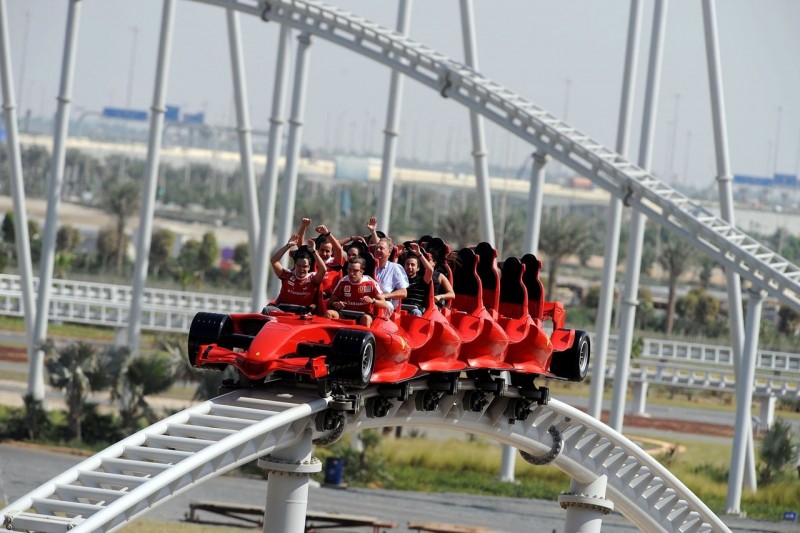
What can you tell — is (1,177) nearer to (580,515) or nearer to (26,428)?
(26,428)

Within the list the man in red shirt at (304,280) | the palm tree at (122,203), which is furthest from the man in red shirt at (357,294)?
the palm tree at (122,203)

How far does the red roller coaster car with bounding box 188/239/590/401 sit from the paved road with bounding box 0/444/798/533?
7.27m

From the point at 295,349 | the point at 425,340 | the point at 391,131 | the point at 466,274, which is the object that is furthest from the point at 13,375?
the point at 295,349

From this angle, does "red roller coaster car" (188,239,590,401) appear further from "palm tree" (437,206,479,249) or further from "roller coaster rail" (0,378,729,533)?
"palm tree" (437,206,479,249)

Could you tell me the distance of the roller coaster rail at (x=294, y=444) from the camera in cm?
909

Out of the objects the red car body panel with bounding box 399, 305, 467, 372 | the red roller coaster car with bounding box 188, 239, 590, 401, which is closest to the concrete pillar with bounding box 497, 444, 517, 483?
the red roller coaster car with bounding box 188, 239, 590, 401

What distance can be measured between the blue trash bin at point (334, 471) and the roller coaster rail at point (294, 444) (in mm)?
8898

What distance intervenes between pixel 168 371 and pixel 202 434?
16.1 meters

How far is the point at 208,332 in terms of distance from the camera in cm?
1097

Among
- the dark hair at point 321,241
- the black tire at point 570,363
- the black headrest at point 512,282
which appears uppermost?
the dark hair at point 321,241

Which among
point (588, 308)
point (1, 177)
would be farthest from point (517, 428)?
point (1, 177)

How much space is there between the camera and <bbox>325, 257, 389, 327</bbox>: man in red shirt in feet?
36.4

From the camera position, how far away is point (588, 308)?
6247cm

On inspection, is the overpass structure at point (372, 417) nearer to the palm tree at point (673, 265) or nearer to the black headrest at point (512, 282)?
the black headrest at point (512, 282)
